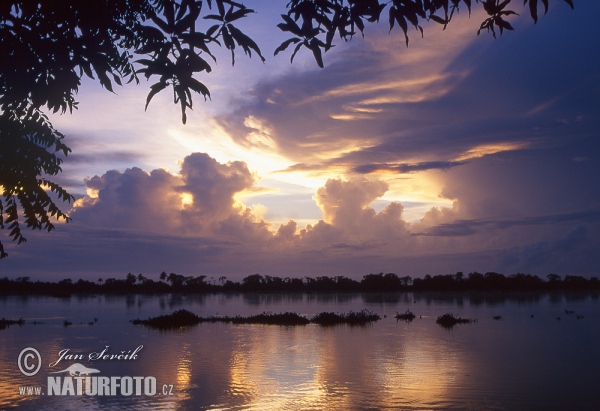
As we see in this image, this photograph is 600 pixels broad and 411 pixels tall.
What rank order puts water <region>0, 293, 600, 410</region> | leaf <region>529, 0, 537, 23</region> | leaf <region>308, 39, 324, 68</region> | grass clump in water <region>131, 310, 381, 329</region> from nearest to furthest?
leaf <region>529, 0, 537, 23</region> → leaf <region>308, 39, 324, 68</region> → water <region>0, 293, 600, 410</region> → grass clump in water <region>131, 310, 381, 329</region>

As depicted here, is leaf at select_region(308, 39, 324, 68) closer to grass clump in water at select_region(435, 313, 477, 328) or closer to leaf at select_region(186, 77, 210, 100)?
leaf at select_region(186, 77, 210, 100)

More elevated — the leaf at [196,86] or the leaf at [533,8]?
the leaf at [533,8]

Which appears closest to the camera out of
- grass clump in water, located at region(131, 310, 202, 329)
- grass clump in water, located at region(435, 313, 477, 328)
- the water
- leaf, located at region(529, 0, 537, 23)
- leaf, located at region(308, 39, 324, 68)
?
leaf, located at region(529, 0, 537, 23)

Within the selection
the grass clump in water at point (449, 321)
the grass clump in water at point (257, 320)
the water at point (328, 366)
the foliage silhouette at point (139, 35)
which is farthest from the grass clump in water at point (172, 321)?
the foliage silhouette at point (139, 35)

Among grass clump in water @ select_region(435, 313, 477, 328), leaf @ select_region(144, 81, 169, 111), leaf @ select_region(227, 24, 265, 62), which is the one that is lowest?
grass clump in water @ select_region(435, 313, 477, 328)

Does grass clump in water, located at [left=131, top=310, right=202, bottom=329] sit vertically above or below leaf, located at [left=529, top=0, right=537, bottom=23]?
below

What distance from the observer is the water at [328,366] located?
75.9 feet

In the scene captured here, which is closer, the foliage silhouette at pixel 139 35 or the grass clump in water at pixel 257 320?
the foliage silhouette at pixel 139 35

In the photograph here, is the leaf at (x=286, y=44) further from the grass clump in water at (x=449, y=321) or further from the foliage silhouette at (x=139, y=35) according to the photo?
the grass clump in water at (x=449, y=321)

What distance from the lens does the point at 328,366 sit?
31562 millimetres

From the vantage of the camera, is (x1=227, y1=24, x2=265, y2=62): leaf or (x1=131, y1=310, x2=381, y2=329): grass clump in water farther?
(x1=131, y1=310, x2=381, y2=329): grass clump in water

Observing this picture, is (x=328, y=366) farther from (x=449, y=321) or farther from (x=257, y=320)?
(x=257, y=320)

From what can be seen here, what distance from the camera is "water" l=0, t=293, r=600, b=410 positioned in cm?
2314

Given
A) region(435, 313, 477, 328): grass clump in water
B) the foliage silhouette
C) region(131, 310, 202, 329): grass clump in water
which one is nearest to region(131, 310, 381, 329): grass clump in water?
region(131, 310, 202, 329): grass clump in water
